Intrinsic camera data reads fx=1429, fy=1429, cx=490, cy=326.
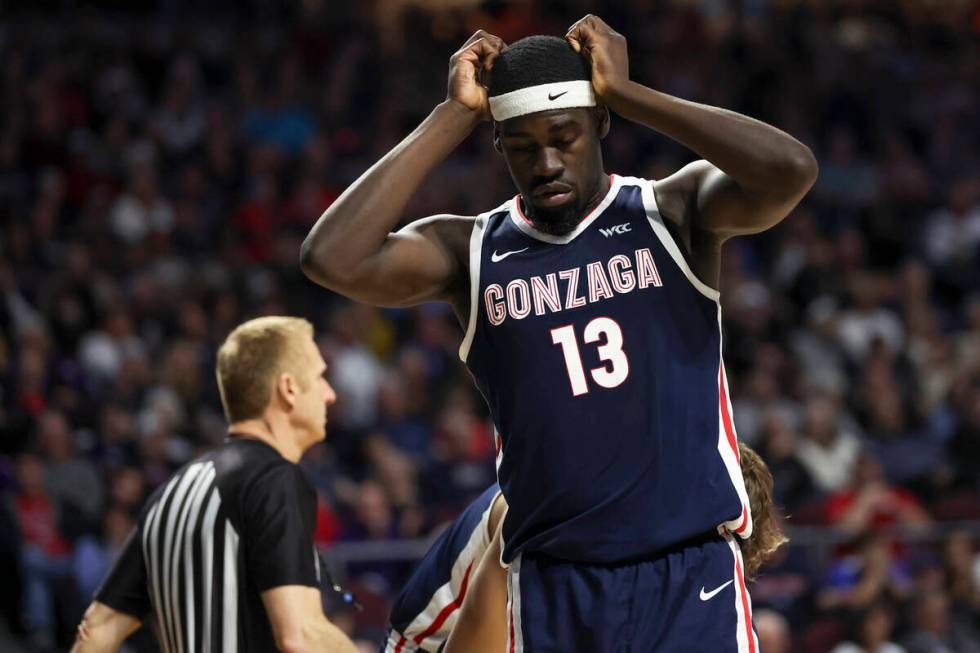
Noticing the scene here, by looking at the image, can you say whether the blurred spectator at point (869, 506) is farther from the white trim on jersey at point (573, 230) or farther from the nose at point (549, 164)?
the nose at point (549, 164)

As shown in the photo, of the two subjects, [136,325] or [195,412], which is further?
[136,325]

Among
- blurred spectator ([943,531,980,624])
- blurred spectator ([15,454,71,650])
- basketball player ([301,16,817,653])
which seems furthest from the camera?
blurred spectator ([943,531,980,624])

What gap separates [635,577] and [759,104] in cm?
1147

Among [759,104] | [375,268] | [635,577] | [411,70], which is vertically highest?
[411,70]

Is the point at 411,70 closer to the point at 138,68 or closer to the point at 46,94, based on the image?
the point at 138,68

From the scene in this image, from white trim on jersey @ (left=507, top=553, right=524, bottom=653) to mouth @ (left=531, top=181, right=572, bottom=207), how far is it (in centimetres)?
83

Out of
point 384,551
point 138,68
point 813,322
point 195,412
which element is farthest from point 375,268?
point 138,68

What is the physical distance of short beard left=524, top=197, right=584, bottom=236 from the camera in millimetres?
3299

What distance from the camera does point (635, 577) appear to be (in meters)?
3.21

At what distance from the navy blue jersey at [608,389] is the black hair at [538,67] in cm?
34

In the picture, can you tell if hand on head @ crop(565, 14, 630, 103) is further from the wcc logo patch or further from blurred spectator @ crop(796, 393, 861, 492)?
blurred spectator @ crop(796, 393, 861, 492)

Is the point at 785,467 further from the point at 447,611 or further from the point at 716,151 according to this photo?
the point at 716,151

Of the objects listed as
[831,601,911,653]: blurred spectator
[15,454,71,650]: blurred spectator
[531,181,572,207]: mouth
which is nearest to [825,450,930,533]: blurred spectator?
[831,601,911,653]: blurred spectator

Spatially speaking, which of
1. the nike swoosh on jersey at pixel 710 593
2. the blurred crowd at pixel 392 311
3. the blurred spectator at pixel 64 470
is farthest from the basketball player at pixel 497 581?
the blurred spectator at pixel 64 470
